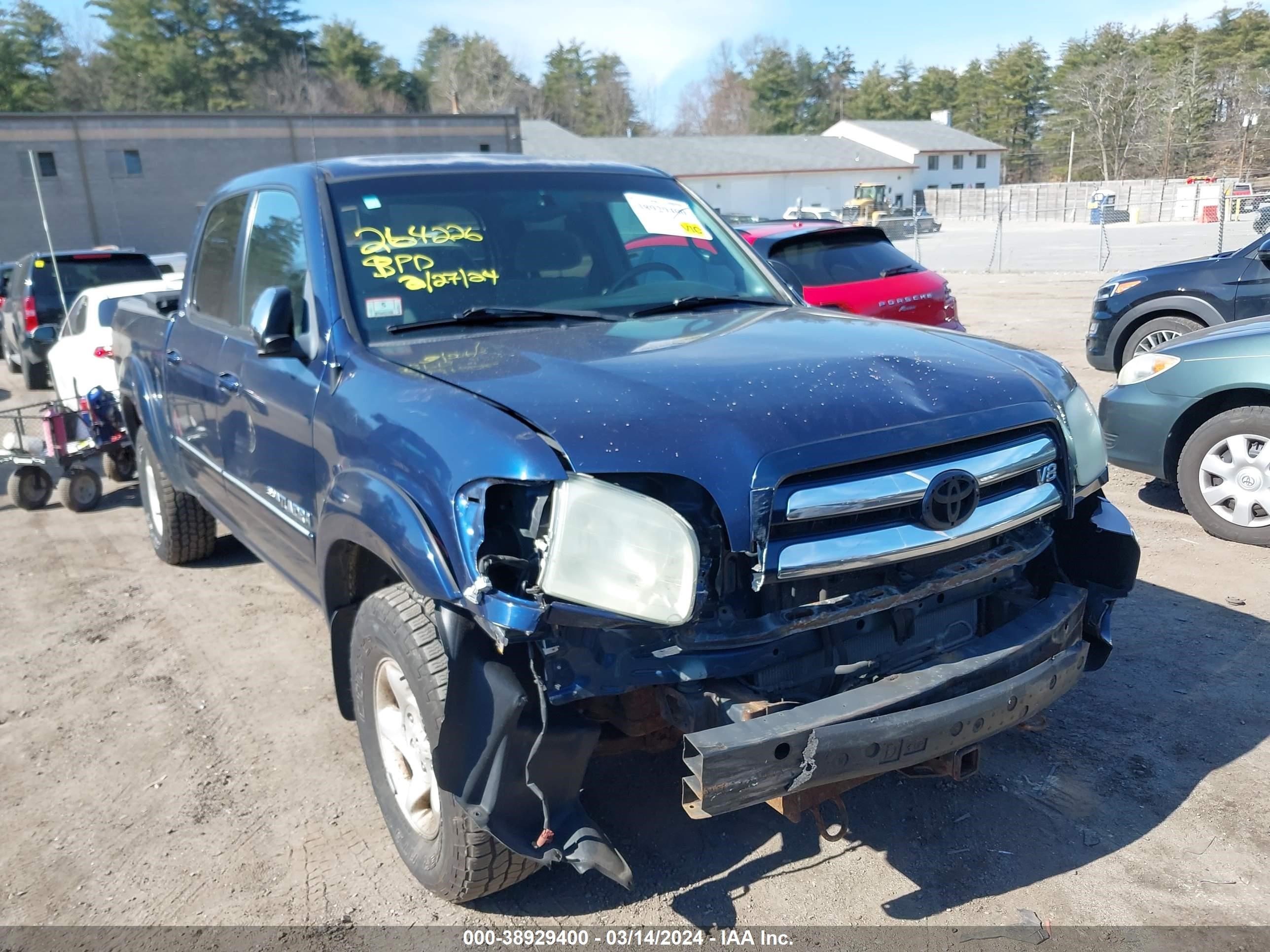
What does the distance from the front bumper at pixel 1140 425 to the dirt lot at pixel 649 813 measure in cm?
110

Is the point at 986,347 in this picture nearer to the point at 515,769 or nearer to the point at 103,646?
the point at 515,769

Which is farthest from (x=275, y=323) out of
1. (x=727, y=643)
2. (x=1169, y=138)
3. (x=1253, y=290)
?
(x=1169, y=138)

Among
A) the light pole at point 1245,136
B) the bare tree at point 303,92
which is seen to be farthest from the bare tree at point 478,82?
the light pole at point 1245,136

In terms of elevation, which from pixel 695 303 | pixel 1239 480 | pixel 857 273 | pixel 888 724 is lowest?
pixel 1239 480

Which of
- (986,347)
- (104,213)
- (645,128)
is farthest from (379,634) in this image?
(645,128)

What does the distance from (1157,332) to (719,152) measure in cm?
5916

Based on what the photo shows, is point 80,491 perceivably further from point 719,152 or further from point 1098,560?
point 719,152

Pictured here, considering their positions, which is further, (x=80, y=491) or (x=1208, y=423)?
(x=80, y=491)

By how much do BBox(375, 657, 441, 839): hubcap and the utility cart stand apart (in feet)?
18.3

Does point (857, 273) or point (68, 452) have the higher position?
point (857, 273)

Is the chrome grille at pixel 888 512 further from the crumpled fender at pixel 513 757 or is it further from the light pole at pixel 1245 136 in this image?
the light pole at pixel 1245 136

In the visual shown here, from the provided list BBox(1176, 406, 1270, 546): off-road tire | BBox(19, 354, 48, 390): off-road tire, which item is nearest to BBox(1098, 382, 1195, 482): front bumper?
BBox(1176, 406, 1270, 546): off-road tire

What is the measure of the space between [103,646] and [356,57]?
80.3 meters

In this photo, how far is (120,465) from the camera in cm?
822
